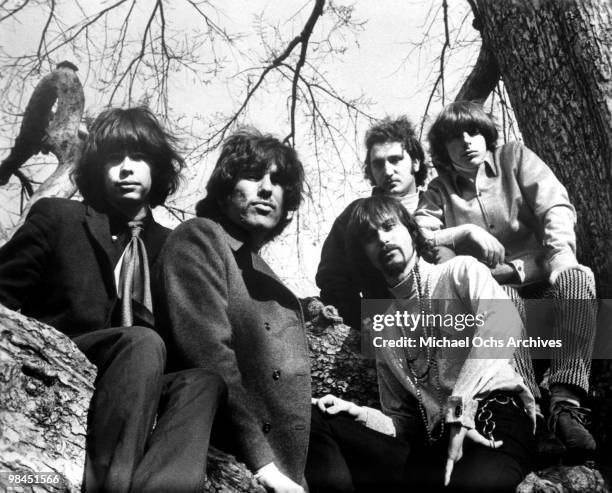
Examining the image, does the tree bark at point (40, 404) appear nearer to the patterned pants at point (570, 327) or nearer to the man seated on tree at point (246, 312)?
the man seated on tree at point (246, 312)

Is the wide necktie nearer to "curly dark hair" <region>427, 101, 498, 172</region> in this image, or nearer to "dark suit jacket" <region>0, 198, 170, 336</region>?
"dark suit jacket" <region>0, 198, 170, 336</region>

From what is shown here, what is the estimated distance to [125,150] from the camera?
8.29 ft

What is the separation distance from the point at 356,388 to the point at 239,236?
2.40 feet

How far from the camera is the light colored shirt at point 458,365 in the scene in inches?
91.0

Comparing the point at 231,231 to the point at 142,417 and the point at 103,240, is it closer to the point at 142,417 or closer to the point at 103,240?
the point at 103,240

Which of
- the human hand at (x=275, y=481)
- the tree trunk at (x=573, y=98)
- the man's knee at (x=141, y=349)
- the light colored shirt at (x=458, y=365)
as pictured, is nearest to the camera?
the man's knee at (x=141, y=349)

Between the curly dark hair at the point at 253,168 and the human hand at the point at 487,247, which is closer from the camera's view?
the curly dark hair at the point at 253,168

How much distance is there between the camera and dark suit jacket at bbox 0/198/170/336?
83.0 inches

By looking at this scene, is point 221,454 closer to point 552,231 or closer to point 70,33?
point 552,231

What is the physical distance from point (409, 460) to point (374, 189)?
4.12ft

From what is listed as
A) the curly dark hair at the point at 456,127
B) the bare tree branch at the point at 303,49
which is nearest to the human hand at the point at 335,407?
the curly dark hair at the point at 456,127

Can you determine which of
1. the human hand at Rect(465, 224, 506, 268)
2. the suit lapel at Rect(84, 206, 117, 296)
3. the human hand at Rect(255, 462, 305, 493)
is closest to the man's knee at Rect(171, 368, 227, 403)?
the human hand at Rect(255, 462, 305, 493)

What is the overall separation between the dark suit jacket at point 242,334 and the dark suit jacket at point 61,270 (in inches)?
6.4

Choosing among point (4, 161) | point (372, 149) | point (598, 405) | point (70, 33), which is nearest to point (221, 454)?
point (598, 405)
